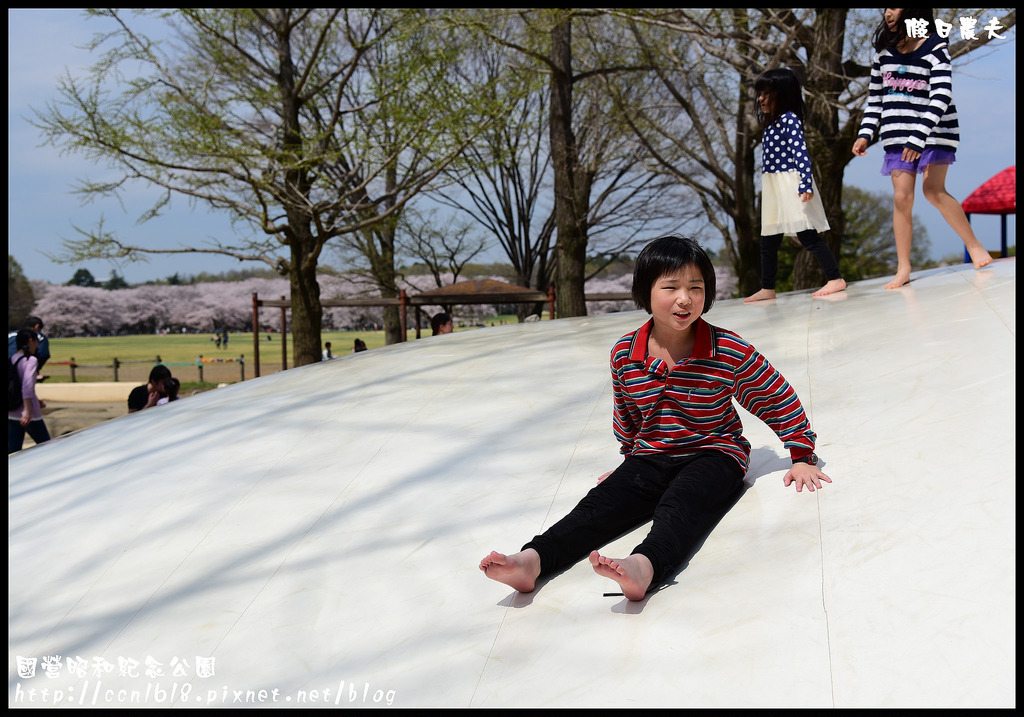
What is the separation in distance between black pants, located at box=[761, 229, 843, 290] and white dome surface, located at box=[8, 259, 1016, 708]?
43.2 inches

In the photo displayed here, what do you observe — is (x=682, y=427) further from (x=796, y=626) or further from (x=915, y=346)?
(x=915, y=346)

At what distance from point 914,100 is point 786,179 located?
90cm

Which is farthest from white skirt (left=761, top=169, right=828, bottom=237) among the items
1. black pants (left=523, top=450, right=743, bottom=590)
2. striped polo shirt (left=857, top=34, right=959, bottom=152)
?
black pants (left=523, top=450, right=743, bottom=590)

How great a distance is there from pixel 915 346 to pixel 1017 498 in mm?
1467

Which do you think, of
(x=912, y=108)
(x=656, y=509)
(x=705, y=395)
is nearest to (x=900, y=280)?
(x=912, y=108)

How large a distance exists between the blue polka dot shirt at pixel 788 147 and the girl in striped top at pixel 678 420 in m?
3.06

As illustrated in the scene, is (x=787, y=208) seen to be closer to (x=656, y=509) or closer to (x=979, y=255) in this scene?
(x=979, y=255)

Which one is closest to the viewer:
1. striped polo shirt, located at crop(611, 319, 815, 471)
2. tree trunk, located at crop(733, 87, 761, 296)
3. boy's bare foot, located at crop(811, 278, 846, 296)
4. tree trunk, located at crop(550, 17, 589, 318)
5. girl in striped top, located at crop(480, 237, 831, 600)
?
girl in striped top, located at crop(480, 237, 831, 600)

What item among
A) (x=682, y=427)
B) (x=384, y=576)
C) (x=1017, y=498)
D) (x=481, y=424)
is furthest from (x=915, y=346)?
(x=384, y=576)

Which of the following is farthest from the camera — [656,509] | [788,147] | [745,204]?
[745,204]

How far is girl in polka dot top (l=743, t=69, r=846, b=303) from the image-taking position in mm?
5160

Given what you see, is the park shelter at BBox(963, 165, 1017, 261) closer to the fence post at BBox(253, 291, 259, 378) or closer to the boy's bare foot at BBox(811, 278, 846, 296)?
the boy's bare foot at BBox(811, 278, 846, 296)

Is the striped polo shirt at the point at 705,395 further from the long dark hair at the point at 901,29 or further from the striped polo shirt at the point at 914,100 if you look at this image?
the long dark hair at the point at 901,29

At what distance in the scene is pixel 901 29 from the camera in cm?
459
